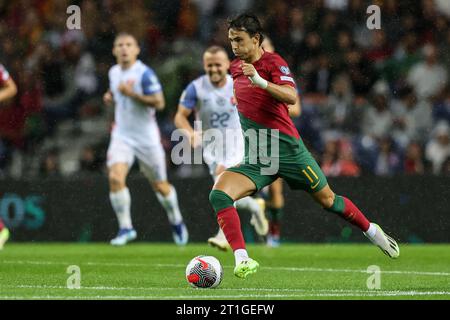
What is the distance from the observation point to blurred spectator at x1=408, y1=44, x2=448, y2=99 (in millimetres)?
16703

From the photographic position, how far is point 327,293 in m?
8.02

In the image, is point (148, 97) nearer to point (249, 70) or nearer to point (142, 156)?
point (142, 156)

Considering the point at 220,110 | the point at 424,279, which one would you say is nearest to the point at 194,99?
the point at 220,110

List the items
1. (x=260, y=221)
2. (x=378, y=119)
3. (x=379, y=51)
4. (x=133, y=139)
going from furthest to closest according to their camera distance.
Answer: (x=379, y=51) < (x=378, y=119) < (x=133, y=139) < (x=260, y=221)

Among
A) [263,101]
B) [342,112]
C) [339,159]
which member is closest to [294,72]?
[342,112]

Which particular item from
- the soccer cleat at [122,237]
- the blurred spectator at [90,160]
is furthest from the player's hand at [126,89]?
the blurred spectator at [90,160]

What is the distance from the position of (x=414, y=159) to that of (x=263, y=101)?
25.2 feet

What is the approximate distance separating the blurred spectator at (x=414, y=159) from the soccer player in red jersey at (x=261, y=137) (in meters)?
7.15

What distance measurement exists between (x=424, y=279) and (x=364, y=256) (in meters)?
3.53

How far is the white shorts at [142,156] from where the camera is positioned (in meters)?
14.8

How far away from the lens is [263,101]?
9086mm

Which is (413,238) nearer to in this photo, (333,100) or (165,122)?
(333,100)

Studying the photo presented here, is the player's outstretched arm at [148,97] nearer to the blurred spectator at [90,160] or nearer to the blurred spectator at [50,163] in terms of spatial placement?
the blurred spectator at [90,160]

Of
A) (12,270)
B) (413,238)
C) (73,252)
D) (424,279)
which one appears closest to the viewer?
(424,279)
